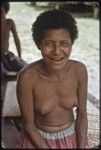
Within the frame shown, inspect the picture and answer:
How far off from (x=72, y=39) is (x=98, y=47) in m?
4.59

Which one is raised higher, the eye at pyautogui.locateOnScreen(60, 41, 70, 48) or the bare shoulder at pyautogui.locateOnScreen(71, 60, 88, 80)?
the eye at pyautogui.locateOnScreen(60, 41, 70, 48)

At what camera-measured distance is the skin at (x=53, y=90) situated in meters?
1.96

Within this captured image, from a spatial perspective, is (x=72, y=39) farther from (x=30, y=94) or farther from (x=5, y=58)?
(x=5, y=58)

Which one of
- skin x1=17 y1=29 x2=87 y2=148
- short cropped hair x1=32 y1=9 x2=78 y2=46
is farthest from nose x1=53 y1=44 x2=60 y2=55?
short cropped hair x1=32 y1=9 x2=78 y2=46

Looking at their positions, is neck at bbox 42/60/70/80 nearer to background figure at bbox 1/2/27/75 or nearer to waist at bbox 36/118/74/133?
waist at bbox 36/118/74/133

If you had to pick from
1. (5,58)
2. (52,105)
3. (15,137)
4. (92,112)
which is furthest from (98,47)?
(52,105)

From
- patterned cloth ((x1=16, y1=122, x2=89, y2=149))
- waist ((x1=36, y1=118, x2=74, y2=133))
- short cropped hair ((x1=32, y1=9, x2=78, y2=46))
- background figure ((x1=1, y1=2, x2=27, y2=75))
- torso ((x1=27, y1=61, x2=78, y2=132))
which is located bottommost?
background figure ((x1=1, y1=2, x2=27, y2=75))

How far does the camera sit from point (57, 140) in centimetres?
211

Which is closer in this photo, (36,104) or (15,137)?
(36,104)

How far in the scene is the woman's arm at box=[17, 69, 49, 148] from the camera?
2.05 m

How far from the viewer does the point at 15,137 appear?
275cm

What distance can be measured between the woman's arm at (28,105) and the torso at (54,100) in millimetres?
41

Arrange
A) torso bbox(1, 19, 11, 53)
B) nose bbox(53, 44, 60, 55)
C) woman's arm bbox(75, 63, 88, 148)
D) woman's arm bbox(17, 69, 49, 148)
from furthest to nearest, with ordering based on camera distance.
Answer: torso bbox(1, 19, 11, 53), woman's arm bbox(75, 63, 88, 148), woman's arm bbox(17, 69, 49, 148), nose bbox(53, 44, 60, 55)

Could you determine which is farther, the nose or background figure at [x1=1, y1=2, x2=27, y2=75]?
background figure at [x1=1, y1=2, x2=27, y2=75]
